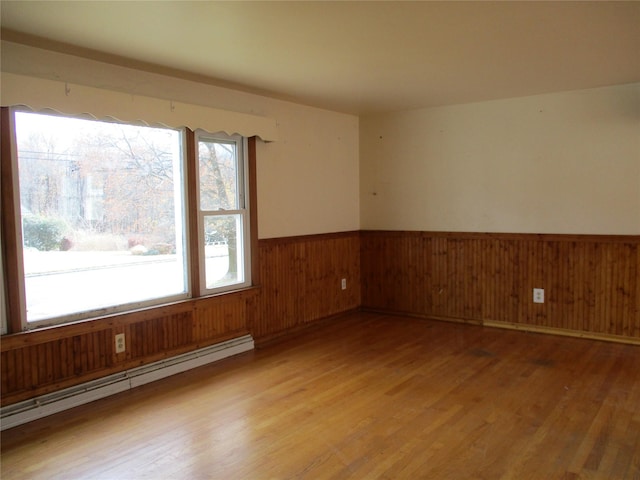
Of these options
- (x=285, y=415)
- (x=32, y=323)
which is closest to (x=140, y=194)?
(x=32, y=323)

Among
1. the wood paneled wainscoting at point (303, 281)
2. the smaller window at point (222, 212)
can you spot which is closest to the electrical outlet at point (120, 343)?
the smaller window at point (222, 212)

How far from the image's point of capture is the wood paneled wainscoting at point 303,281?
183 inches

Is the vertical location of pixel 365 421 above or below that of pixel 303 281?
below

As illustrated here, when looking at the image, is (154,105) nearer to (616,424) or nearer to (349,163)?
(349,163)

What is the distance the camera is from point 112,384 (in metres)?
3.42

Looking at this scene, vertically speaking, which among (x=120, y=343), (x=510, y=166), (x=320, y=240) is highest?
(x=510, y=166)

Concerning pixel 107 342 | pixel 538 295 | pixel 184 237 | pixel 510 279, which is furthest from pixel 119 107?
pixel 538 295

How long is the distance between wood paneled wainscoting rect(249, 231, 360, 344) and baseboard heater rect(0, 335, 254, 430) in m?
0.43

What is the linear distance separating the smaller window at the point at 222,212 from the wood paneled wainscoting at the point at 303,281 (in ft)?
0.80

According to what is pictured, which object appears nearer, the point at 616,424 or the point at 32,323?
the point at 616,424

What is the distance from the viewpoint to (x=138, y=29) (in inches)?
108

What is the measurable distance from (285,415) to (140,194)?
6.22 ft

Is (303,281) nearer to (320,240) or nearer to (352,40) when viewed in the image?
(320,240)

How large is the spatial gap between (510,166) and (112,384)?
13.0 ft
